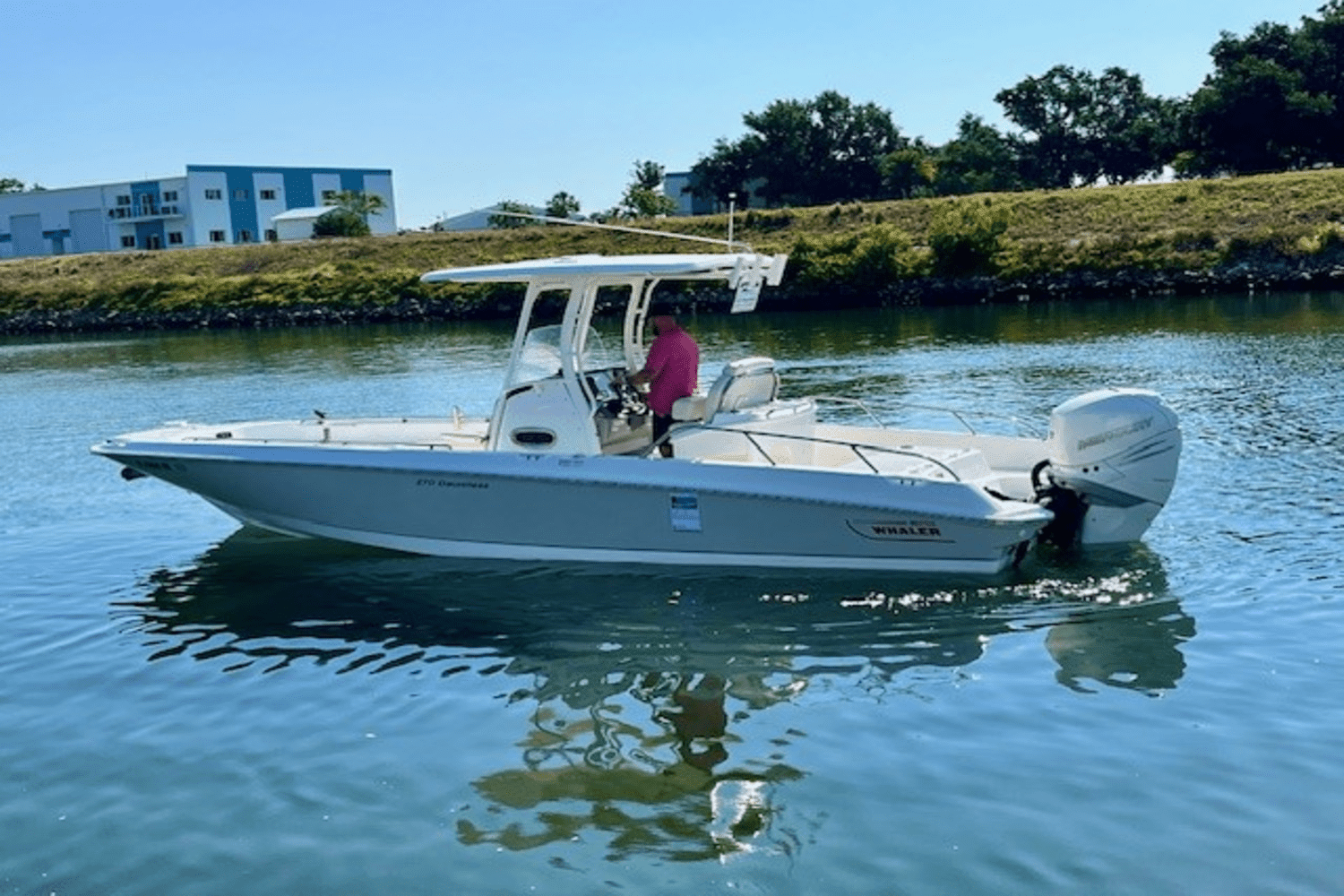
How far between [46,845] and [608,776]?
9.79 ft

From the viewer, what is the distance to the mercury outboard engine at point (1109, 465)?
11102mm

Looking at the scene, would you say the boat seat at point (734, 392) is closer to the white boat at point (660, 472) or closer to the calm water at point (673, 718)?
the white boat at point (660, 472)

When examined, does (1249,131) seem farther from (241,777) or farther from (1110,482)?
(241,777)

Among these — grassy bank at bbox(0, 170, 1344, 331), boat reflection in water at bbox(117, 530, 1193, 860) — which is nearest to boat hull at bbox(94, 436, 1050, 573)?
boat reflection in water at bbox(117, 530, 1193, 860)

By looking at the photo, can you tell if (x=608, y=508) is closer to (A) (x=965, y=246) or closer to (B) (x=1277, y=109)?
(A) (x=965, y=246)

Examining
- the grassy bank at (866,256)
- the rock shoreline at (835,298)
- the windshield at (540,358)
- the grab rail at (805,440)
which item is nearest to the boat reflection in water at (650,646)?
the grab rail at (805,440)

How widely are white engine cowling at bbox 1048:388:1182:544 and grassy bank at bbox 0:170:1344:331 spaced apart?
1675 inches

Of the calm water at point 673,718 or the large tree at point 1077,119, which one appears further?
the large tree at point 1077,119

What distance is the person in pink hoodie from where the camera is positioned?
12031 millimetres

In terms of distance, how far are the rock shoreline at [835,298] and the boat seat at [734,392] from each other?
136 ft

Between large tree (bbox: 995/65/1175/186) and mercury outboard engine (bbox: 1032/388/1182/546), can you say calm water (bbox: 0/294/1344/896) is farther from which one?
large tree (bbox: 995/65/1175/186)

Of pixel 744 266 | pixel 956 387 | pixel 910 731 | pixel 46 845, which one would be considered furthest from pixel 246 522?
pixel 956 387

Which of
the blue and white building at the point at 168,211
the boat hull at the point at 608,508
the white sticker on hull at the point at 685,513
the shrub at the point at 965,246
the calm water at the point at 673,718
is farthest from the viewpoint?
the blue and white building at the point at 168,211

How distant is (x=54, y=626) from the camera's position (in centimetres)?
1150
